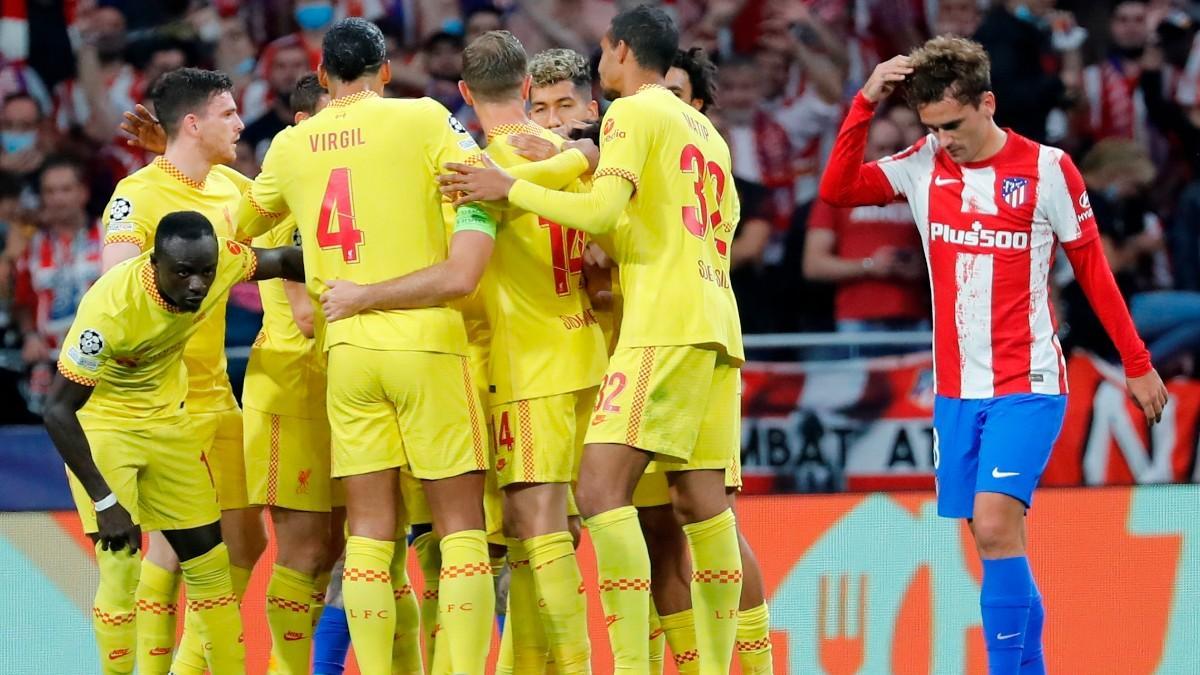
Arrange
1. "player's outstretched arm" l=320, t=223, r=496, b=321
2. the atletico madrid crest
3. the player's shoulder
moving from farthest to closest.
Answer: the player's shoulder, the atletico madrid crest, "player's outstretched arm" l=320, t=223, r=496, b=321

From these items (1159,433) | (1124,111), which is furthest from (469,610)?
(1124,111)

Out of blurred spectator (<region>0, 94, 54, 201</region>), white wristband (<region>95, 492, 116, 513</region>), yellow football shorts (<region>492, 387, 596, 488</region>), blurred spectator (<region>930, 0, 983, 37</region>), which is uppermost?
blurred spectator (<region>930, 0, 983, 37</region>)

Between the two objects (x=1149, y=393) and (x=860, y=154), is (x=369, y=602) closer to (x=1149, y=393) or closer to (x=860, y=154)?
(x=860, y=154)

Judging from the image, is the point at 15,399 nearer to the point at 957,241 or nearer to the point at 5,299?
the point at 5,299

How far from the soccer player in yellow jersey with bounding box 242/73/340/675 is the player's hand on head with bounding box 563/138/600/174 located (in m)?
1.15

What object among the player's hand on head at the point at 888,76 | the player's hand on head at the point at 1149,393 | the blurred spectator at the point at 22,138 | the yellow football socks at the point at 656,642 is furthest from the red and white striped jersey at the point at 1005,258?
the blurred spectator at the point at 22,138

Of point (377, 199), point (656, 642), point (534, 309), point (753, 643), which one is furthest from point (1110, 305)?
point (377, 199)

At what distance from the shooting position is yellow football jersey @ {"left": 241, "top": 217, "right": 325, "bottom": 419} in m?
6.27

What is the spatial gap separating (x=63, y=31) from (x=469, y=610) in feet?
21.9

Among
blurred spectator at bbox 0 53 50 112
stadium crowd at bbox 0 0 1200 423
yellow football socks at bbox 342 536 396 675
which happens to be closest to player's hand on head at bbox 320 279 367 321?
yellow football socks at bbox 342 536 396 675

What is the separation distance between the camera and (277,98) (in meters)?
10.3

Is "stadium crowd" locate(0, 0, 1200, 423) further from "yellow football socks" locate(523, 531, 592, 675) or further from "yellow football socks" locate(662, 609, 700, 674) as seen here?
"yellow football socks" locate(523, 531, 592, 675)

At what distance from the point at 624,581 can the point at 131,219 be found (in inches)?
93.5

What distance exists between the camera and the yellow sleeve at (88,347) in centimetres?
558
